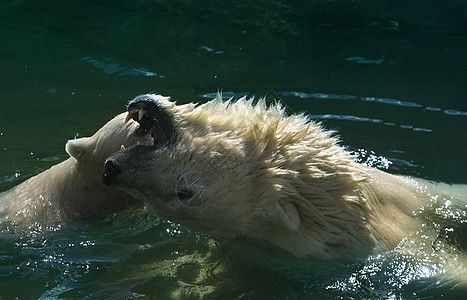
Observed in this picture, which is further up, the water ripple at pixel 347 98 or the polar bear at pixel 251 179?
the polar bear at pixel 251 179

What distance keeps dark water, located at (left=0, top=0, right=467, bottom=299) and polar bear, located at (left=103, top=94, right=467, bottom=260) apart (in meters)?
0.25

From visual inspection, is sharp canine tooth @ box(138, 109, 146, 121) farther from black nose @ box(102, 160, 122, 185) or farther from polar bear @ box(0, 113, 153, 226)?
polar bear @ box(0, 113, 153, 226)

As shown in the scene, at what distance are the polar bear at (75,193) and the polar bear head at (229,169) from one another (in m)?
0.86

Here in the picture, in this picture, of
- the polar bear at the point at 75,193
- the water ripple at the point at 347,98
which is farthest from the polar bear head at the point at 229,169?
the water ripple at the point at 347,98

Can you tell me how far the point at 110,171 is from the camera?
3.78m

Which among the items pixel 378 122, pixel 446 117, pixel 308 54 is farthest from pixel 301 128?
pixel 308 54

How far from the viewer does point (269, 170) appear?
3.75 m

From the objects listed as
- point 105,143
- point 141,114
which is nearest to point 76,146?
point 105,143

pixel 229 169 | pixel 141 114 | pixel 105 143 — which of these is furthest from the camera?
pixel 105 143

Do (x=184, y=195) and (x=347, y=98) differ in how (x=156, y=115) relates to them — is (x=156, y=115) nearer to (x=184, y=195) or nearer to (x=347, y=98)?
(x=184, y=195)

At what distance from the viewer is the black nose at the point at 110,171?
3.76 m

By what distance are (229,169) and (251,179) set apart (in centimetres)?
13

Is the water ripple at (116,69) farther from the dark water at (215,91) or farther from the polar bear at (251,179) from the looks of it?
the polar bear at (251,179)

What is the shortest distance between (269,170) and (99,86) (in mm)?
4078
